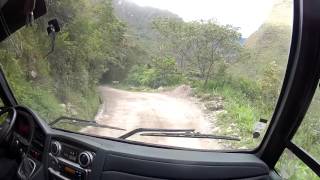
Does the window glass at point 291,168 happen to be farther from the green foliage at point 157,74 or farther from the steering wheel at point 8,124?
the steering wheel at point 8,124

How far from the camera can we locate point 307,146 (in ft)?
6.73

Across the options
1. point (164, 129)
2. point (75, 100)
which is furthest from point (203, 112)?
Result: point (75, 100)

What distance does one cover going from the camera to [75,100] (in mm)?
2832

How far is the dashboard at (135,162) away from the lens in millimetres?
2227

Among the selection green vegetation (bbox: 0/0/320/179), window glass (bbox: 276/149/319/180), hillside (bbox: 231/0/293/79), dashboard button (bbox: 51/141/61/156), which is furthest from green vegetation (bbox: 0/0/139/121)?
window glass (bbox: 276/149/319/180)

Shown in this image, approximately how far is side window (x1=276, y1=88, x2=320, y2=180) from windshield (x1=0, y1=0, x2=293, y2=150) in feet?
0.60

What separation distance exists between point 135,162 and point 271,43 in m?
0.99

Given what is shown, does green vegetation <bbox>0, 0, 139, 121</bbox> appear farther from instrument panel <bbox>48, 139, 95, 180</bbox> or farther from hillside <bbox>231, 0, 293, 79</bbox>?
hillside <bbox>231, 0, 293, 79</bbox>

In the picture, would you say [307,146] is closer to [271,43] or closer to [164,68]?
[271,43]

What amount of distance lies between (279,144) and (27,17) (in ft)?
6.59

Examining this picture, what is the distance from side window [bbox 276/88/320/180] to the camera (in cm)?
199

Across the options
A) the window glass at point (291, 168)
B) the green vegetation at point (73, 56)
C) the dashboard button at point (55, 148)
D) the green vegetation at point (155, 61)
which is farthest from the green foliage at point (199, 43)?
the dashboard button at point (55, 148)

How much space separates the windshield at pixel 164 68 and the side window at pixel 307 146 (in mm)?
183

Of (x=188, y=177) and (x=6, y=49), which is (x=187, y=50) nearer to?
(x=188, y=177)
